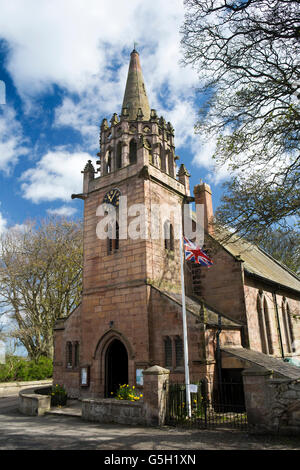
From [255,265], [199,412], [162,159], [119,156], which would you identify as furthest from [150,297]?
[255,265]

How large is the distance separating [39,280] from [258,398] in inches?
1086

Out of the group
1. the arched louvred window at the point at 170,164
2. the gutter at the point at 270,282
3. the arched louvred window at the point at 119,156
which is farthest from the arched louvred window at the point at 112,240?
the gutter at the point at 270,282

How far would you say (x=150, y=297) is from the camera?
17828mm

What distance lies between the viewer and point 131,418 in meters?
12.5

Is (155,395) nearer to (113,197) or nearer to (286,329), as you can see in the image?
(113,197)

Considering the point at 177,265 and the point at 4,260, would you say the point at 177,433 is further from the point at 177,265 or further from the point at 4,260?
the point at 4,260

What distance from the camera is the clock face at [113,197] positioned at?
21038 mm

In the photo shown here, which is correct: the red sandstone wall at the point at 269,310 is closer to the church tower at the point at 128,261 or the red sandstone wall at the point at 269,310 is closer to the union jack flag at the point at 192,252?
the church tower at the point at 128,261

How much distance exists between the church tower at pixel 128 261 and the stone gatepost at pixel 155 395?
3794mm

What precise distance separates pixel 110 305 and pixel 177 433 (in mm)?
9180

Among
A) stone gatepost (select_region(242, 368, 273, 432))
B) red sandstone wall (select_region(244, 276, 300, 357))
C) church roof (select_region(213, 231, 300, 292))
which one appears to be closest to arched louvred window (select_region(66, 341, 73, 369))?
red sandstone wall (select_region(244, 276, 300, 357))

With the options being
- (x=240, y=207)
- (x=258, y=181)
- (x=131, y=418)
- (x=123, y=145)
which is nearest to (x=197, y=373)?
(x=131, y=418)

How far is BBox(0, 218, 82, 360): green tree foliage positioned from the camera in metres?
32.6
